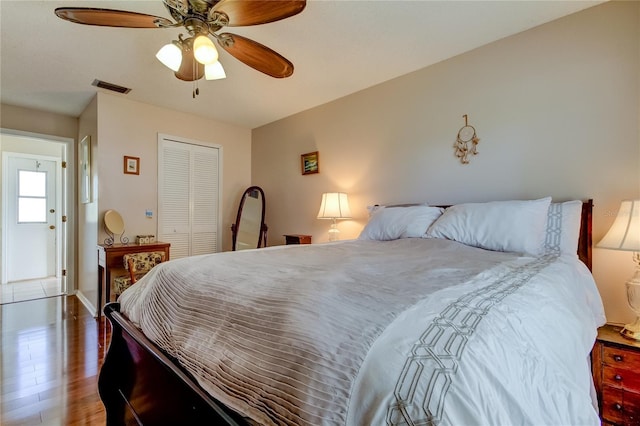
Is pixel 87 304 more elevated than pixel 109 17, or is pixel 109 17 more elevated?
pixel 109 17

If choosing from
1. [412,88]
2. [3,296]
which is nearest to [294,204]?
[412,88]

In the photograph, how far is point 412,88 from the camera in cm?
285

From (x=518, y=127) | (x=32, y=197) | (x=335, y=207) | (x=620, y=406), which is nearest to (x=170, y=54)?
(x=335, y=207)

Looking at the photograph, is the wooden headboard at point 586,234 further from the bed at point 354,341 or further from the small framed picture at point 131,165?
the small framed picture at point 131,165

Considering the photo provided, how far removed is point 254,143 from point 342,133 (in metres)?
1.81

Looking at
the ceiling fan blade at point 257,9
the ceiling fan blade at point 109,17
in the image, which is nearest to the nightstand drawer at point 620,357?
the ceiling fan blade at point 257,9

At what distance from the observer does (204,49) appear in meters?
1.68

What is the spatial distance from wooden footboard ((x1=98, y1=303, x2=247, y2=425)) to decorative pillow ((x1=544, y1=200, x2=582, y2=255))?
1.94 meters

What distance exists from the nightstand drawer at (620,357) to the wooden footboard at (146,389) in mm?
1841

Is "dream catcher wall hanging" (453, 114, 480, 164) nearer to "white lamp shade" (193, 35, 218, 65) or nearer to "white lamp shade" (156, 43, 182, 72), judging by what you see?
"white lamp shade" (193, 35, 218, 65)

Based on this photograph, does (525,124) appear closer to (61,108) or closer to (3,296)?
(61,108)

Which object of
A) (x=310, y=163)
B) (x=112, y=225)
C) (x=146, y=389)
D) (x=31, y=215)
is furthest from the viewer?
(x=31, y=215)

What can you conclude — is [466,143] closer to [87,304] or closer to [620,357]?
[620,357]

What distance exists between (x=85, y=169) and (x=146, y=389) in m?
3.53
